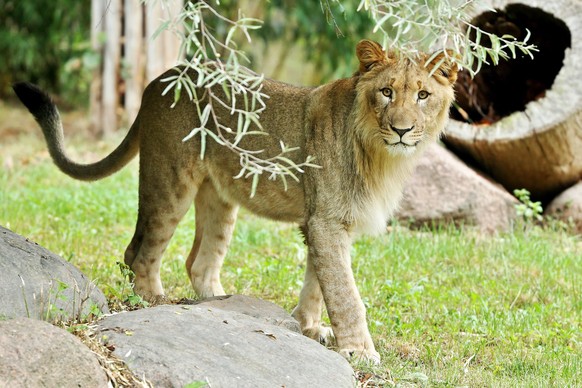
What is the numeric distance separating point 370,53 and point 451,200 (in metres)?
3.23

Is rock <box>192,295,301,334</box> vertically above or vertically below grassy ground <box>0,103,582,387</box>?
above

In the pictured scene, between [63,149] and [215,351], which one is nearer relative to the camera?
[215,351]

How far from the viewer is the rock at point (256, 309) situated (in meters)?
5.10

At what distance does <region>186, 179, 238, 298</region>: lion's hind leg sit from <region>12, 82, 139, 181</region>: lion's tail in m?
0.56

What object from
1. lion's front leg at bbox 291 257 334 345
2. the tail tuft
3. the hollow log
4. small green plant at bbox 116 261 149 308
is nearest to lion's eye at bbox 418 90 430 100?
lion's front leg at bbox 291 257 334 345

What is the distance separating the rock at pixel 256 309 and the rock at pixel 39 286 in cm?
75

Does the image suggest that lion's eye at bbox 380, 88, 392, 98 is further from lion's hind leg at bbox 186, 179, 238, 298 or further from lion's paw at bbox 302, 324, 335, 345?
lion's hind leg at bbox 186, 179, 238, 298

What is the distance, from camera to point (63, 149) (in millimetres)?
6215

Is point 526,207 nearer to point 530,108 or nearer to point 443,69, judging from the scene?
point 530,108

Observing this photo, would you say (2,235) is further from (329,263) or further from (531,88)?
(531,88)

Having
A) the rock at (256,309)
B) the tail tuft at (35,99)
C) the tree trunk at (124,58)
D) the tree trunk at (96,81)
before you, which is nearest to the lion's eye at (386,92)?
the rock at (256,309)

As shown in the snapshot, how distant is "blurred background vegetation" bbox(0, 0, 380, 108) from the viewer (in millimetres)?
14320

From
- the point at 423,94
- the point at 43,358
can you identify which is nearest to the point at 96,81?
the point at 423,94

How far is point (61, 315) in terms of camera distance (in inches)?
169
